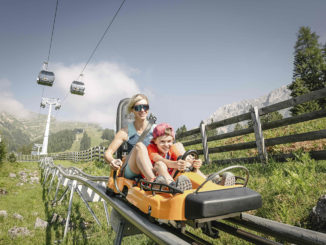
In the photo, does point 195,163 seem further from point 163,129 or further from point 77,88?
point 77,88

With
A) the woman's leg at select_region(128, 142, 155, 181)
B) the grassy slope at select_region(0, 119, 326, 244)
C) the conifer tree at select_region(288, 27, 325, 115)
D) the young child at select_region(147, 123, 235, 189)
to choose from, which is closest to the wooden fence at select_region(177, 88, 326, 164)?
the grassy slope at select_region(0, 119, 326, 244)

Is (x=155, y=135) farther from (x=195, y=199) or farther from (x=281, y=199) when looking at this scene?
(x=281, y=199)

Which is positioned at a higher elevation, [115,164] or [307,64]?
[307,64]

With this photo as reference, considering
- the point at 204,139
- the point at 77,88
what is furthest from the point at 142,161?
the point at 77,88

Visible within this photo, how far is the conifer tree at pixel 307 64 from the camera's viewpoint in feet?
95.6

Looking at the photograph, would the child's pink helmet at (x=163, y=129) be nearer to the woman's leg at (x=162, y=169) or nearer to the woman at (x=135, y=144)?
the woman at (x=135, y=144)

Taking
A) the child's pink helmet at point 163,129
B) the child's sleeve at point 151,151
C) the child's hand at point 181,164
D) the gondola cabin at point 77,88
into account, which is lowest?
the child's hand at point 181,164

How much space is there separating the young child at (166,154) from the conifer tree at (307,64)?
30590mm

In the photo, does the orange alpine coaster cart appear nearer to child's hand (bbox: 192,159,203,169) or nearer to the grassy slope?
child's hand (bbox: 192,159,203,169)

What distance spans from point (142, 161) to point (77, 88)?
864 inches

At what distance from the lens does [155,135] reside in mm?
2328

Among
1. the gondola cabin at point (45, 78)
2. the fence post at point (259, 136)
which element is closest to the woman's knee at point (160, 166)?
the fence post at point (259, 136)

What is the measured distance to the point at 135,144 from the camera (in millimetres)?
2307

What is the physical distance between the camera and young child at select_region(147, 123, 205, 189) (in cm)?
201
